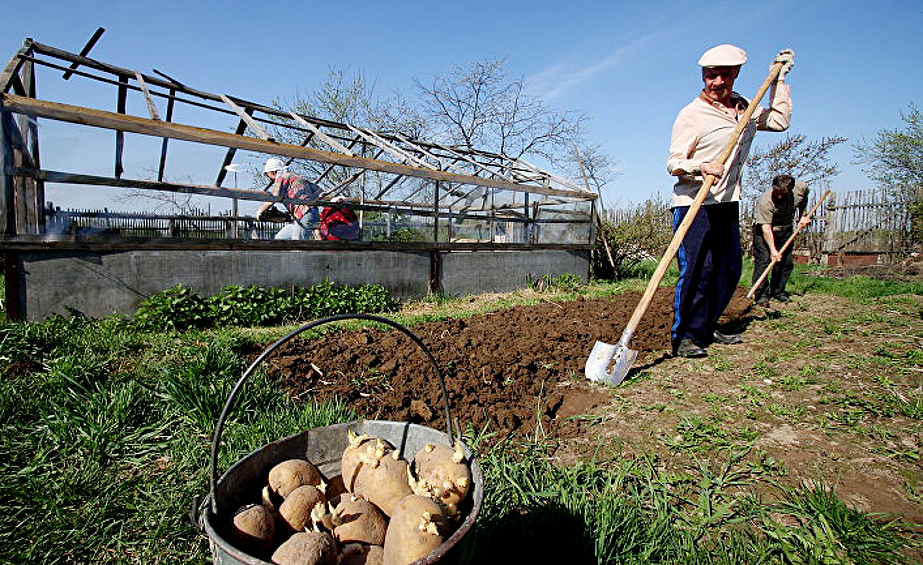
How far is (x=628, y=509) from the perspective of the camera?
6.06 ft

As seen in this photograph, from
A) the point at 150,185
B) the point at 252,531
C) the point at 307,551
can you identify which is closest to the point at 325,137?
the point at 150,185

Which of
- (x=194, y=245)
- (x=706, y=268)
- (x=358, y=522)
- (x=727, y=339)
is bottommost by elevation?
(x=727, y=339)

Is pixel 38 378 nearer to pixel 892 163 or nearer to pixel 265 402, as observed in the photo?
pixel 265 402

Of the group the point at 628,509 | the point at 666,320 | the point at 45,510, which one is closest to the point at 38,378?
the point at 45,510

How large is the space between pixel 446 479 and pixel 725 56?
3.76m

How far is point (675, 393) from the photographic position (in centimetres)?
319

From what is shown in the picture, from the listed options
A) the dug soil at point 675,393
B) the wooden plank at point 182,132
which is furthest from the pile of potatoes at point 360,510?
the wooden plank at point 182,132

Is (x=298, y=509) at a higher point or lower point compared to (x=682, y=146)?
lower

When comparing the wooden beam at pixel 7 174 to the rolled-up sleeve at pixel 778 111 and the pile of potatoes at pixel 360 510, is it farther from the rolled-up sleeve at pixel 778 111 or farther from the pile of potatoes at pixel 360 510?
the rolled-up sleeve at pixel 778 111

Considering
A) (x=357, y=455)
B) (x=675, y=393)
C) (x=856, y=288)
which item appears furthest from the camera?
(x=856, y=288)

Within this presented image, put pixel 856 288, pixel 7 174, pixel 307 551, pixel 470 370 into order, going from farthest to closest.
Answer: pixel 856 288 → pixel 7 174 → pixel 470 370 → pixel 307 551

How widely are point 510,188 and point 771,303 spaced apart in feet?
16.4

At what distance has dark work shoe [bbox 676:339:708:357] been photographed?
4000 millimetres

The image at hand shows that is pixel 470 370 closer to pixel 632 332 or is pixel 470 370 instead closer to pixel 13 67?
pixel 632 332
